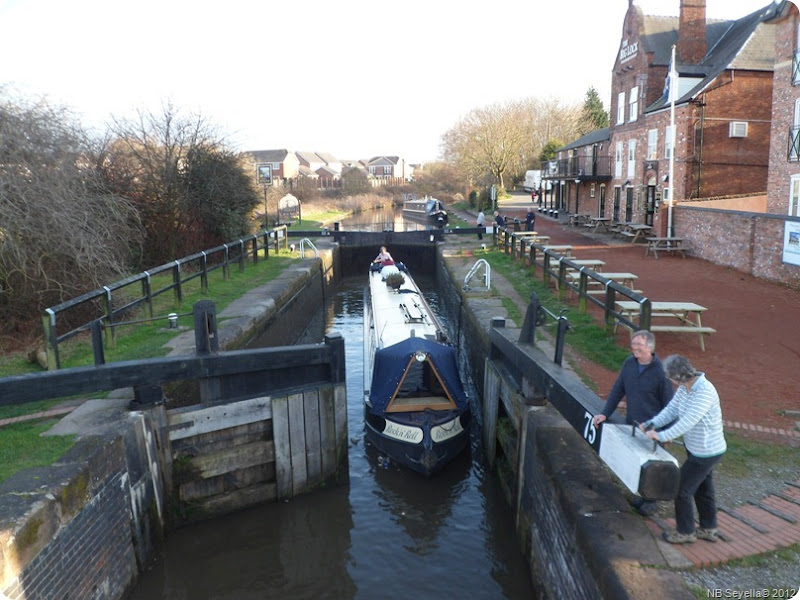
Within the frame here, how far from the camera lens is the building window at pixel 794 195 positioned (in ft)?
56.6

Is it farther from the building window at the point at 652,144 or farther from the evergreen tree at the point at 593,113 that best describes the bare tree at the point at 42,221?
the evergreen tree at the point at 593,113

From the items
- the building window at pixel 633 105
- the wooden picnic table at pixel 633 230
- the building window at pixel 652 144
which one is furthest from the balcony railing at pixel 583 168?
the wooden picnic table at pixel 633 230

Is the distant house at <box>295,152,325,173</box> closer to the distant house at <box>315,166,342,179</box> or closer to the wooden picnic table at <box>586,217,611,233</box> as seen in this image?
the distant house at <box>315,166,342,179</box>

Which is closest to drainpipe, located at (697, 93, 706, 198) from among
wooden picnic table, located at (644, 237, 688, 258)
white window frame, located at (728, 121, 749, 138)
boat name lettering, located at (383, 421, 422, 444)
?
white window frame, located at (728, 121, 749, 138)

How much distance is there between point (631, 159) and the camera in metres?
28.3

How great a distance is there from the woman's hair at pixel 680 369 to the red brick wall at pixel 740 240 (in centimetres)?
1195

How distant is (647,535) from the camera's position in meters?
4.82

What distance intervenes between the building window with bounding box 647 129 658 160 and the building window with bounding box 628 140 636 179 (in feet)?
5.31

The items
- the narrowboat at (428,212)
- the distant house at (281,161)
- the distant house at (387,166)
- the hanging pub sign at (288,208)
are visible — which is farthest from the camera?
the distant house at (387,166)

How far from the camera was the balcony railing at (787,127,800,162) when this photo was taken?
16938 mm

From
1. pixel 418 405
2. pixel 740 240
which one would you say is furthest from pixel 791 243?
pixel 418 405

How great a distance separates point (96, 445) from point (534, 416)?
4.86 metres

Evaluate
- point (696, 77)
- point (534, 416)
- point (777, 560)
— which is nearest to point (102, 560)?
point (534, 416)

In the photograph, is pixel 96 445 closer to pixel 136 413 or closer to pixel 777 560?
pixel 136 413
